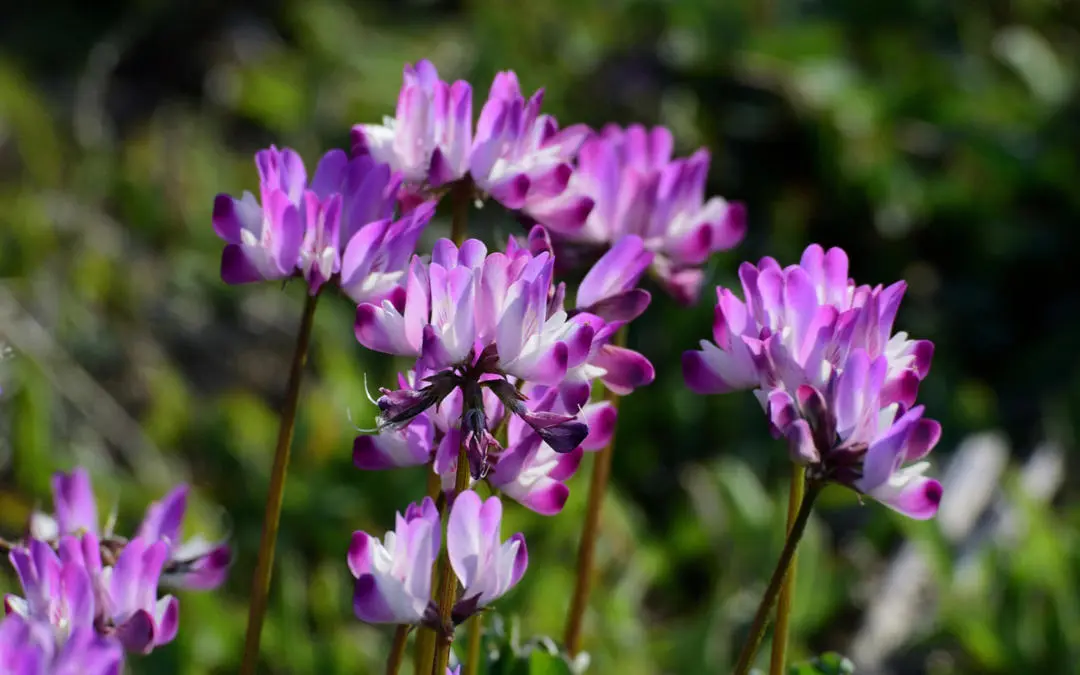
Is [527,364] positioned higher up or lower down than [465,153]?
lower down

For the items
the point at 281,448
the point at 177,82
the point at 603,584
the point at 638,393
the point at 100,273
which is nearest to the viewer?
the point at 281,448

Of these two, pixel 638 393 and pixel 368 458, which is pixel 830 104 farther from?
pixel 368 458

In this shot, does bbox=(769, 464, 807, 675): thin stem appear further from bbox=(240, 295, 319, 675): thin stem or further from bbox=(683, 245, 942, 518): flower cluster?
bbox=(240, 295, 319, 675): thin stem

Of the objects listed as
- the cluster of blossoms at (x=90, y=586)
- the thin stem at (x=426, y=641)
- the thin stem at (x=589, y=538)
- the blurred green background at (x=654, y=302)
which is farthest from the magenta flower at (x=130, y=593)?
the blurred green background at (x=654, y=302)

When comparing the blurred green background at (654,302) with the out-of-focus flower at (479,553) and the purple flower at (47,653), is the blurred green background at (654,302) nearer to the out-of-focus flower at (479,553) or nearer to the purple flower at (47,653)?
the out-of-focus flower at (479,553)

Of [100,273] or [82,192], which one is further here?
[82,192]

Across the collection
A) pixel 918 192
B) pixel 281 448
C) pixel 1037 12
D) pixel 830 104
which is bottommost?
pixel 281 448

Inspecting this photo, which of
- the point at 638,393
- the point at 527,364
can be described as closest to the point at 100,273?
the point at 638,393

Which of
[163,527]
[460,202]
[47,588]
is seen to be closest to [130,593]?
[47,588]

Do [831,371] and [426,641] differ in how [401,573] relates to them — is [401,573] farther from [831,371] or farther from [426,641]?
[831,371]
